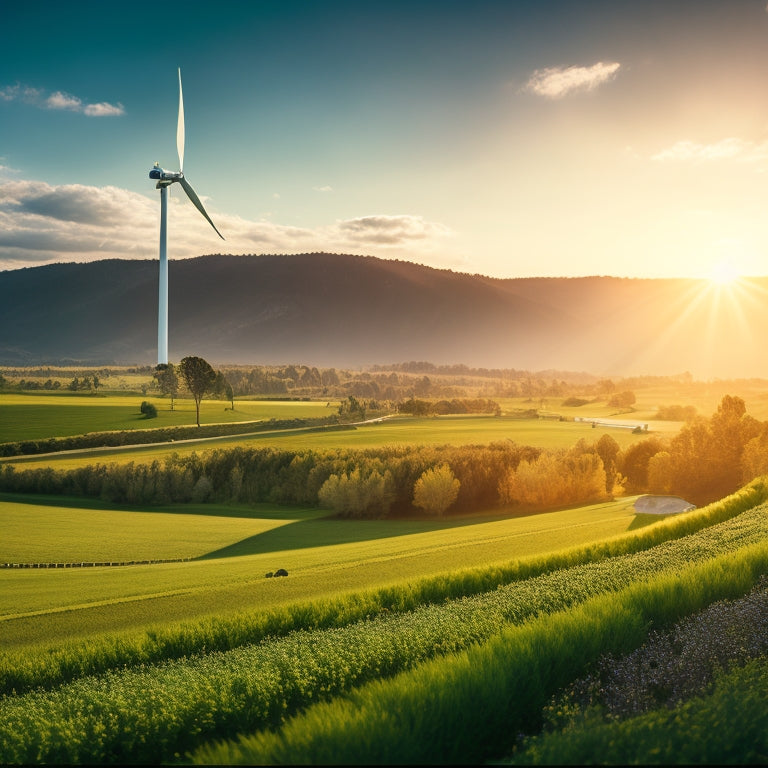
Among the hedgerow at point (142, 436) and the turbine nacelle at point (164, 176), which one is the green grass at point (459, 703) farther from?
the turbine nacelle at point (164, 176)

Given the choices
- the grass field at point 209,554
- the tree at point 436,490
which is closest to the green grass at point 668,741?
the grass field at point 209,554

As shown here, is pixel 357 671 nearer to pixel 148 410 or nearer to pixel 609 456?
pixel 609 456

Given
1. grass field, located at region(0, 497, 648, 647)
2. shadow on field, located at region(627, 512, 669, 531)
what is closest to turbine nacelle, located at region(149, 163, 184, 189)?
grass field, located at region(0, 497, 648, 647)

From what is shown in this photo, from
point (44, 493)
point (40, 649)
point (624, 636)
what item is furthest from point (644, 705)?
point (44, 493)

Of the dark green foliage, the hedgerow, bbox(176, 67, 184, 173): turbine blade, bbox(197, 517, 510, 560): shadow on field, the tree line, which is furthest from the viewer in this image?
bbox(176, 67, 184, 173): turbine blade

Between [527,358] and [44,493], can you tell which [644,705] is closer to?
[44,493]

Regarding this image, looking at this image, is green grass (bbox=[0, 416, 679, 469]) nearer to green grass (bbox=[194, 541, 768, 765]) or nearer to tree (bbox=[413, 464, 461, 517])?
tree (bbox=[413, 464, 461, 517])

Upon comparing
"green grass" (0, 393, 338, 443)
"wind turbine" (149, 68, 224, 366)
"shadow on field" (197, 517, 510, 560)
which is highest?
"wind turbine" (149, 68, 224, 366)
